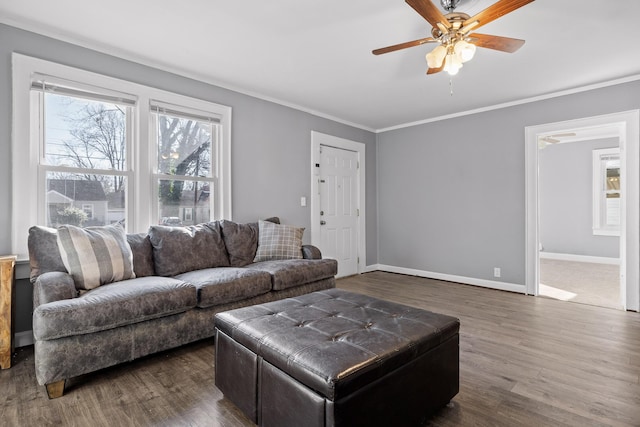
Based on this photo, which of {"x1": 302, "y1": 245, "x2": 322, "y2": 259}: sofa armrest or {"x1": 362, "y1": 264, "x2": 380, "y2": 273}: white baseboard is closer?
{"x1": 302, "y1": 245, "x2": 322, "y2": 259}: sofa armrest

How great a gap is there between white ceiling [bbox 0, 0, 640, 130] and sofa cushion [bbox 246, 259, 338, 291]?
6.42 ft

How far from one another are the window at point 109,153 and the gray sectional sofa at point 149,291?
13.2 inches

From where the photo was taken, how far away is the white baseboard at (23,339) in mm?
2434

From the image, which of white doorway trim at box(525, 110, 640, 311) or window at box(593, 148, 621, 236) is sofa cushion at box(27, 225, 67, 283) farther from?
window at box(593, 148, 621, 236)

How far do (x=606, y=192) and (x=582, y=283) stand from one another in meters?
2.78

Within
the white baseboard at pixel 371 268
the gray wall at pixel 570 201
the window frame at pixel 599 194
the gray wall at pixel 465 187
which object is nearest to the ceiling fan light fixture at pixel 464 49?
the gray wall at pixel 465 187

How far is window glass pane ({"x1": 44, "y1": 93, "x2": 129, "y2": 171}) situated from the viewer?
2.68 meters

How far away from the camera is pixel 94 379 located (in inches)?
80.4

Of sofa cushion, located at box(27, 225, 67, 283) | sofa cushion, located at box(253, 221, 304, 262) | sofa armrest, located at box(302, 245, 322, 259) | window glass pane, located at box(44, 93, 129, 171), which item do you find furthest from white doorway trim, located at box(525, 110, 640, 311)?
sofa cushion, located at box(27, 225, 67, 283)

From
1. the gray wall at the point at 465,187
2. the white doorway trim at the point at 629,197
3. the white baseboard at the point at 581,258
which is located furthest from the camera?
the white baseboard at the point at 581,258

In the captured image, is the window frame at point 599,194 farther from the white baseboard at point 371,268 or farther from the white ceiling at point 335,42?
the white baseboard at point 371,268

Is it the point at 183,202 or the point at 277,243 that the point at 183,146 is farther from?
the point at 277,243

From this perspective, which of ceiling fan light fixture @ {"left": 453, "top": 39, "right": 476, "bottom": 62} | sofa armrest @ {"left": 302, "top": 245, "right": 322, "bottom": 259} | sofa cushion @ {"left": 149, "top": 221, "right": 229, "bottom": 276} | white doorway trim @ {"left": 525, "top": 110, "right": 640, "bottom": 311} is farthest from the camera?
sofa armrest @ {"left": 302, "top": 245, "right": 322, "bottom": 259}

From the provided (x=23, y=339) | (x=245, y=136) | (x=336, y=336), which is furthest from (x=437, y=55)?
(x=23, y=339)
